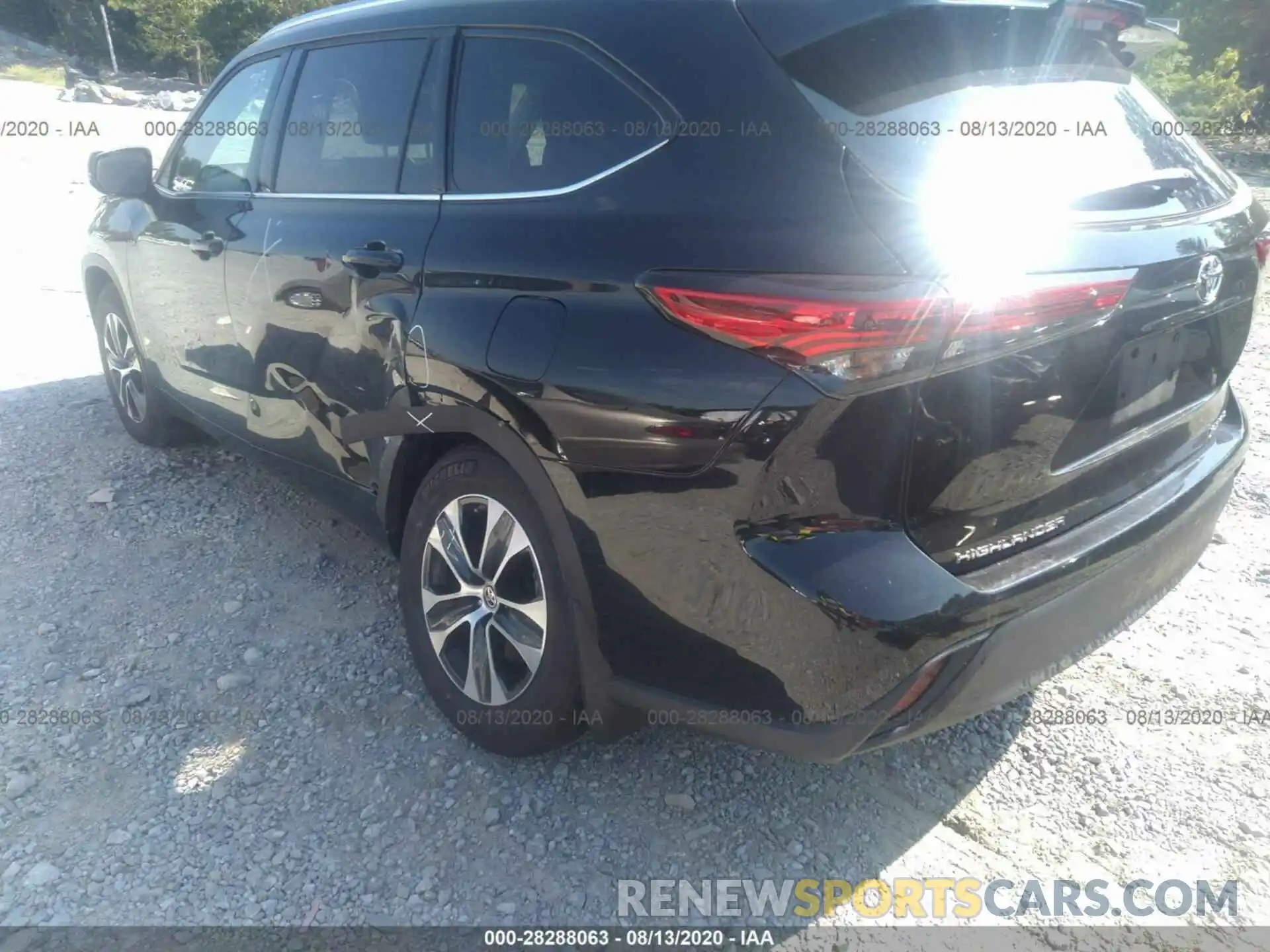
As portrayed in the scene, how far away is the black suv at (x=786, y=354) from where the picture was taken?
1.84m

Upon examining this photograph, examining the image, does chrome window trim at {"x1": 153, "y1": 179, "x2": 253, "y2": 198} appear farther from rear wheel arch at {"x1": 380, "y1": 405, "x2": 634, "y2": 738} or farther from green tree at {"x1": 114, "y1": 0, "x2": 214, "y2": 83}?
green tree at {"x1": 114, "y1": 0, "x2": 214, "y2": 83}

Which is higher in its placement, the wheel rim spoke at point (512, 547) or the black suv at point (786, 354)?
the black suv at point (786, 354)

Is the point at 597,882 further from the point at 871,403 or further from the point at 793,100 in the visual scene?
the point at 793,100

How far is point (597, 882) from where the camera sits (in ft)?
7.65

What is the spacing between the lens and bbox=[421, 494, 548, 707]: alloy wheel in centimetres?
245

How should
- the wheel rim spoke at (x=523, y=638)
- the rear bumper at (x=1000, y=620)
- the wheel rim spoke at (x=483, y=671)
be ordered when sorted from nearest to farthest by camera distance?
the rear bumper at (x=1000, y=620), the wheel rim spoke at (x=523, y=638), the wheel rim spoke at (x=483, y=671)

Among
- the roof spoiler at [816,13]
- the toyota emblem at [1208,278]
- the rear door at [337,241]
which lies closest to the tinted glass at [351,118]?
the rear door at [337,241]

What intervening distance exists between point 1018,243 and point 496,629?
1.57 m

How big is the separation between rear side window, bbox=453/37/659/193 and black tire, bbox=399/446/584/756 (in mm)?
728

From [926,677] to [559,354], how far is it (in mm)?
1020

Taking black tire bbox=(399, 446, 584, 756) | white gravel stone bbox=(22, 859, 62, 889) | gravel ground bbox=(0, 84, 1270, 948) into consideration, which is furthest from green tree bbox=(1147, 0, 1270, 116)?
white gravel stone bbox=(22, 859, 62, 889)

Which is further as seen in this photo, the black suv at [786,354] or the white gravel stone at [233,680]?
the white gravel stone at [233,680]

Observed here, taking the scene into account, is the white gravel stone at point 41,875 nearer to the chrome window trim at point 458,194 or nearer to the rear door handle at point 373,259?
the rear door handle at point 373,259

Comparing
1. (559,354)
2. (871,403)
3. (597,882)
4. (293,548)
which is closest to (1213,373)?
(871,403)
